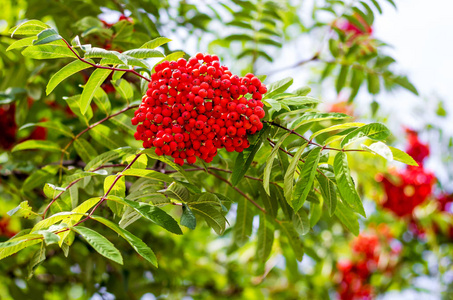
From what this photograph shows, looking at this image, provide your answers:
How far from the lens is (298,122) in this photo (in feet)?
5.71

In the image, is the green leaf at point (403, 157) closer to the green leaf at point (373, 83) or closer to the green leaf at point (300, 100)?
the green leaf at point (300, 100)

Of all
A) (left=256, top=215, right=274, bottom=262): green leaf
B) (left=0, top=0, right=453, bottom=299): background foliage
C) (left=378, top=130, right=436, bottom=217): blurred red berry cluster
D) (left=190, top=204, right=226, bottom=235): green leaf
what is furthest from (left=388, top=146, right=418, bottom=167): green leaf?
(left=378, top=130, right=436, bottom=217): blurred red berry cluster

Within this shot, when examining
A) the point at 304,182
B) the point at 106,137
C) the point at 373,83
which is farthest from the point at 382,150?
the point at 373,83

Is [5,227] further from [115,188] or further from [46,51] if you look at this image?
[46,51]

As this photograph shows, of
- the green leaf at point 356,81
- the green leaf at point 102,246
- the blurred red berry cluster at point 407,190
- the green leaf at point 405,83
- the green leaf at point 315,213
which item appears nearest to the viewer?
the green leaf at point 102,246

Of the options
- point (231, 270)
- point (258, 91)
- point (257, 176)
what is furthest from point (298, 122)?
point (231, 270)

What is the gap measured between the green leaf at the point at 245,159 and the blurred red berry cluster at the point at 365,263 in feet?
12.1

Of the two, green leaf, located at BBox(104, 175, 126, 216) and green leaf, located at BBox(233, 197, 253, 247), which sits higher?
green leaf, located at BBox(104, 175, 126, 216)

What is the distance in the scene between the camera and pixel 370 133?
1515mm

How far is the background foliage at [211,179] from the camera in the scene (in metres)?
1.66

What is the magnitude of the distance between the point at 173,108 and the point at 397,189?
3399mm

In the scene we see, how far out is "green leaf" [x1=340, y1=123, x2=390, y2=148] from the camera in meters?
1.49

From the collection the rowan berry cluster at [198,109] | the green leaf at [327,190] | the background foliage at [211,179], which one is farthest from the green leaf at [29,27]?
the green leaf at [327,190]

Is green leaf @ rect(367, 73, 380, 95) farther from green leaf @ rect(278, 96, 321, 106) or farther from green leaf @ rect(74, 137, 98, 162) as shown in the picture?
green leaf @ rect(74, 137, 98, 162)
